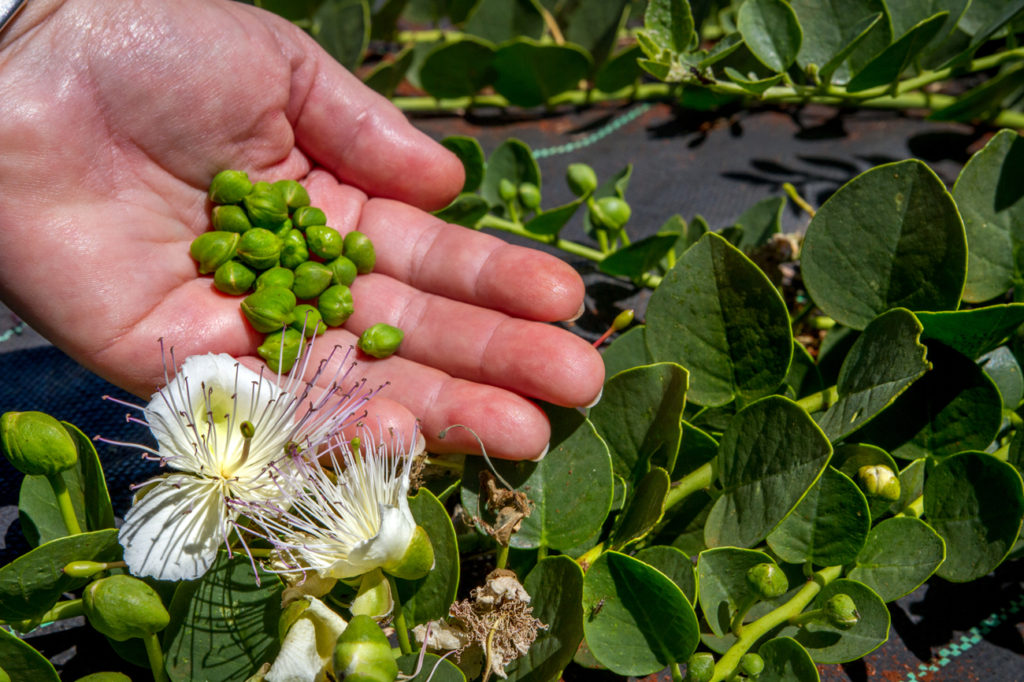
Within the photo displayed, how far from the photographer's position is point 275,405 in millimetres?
906

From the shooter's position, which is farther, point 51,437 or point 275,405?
point 275,405

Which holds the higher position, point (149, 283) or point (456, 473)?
point (149, 283)

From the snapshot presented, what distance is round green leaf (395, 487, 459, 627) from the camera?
31.9 inches

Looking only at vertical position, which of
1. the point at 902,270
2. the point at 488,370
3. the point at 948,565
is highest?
the point at 902,270

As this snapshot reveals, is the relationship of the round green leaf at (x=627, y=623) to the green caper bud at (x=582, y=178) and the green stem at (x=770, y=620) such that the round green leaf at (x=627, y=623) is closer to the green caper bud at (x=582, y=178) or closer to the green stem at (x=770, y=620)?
the green stem at (x=770, y=620)

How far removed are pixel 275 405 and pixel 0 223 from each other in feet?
1.49

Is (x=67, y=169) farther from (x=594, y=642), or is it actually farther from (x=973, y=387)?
(x=973, y=387)

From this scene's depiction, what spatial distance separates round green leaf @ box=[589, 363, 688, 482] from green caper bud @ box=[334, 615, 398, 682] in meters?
0.36

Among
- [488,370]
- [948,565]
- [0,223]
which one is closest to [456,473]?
[488,370]

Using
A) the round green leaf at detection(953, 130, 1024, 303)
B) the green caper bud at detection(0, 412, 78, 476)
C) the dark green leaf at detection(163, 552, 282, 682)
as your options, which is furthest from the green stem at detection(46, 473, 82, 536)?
the round green leaf at detection(953, 130, 1024, 303)

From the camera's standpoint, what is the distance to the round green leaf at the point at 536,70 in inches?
65.6

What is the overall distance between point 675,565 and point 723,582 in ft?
0.16

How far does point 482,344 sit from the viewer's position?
3.40 ft

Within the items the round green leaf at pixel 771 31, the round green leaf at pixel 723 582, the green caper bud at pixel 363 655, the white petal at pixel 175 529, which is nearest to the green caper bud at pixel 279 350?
the white petal at pixel 175 529
